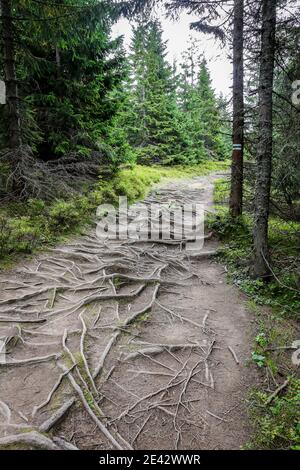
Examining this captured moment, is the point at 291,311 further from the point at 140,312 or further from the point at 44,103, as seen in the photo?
the point at 44,103

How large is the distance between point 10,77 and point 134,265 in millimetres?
6787

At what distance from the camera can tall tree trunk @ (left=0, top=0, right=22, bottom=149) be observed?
796 cm

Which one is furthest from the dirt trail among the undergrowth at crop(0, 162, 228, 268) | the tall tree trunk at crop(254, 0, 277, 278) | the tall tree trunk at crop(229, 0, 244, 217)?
the tall tree trunk at crop(229, 0, 244, 217)

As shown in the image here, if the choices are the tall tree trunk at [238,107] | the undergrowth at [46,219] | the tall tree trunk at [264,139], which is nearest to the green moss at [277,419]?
the tall tree trunk at [264,139]

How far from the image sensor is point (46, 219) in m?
8.20

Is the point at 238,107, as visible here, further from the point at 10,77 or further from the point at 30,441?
the point at 30,441

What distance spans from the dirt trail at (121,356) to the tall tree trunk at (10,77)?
14.3ft

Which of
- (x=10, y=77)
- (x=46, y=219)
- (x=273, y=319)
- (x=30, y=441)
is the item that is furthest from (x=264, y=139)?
(x=10, y=77)

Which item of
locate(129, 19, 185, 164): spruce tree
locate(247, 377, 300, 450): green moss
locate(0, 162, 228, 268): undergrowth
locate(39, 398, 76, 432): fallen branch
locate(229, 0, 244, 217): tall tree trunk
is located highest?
locate(129, 19, 185, 164): spruce tree

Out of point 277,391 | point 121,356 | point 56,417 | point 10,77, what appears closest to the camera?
point 56,417

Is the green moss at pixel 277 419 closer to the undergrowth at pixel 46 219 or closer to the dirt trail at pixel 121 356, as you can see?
the dirt trail at pixel 121 356

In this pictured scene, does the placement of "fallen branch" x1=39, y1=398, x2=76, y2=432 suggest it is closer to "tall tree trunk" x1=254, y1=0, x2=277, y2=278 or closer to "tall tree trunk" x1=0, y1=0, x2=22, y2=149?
"tall tree trunk" x1=254, y1=0, x2=277, y2=278

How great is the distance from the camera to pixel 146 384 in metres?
3.55

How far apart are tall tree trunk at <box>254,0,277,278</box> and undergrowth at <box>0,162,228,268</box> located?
528 cm
